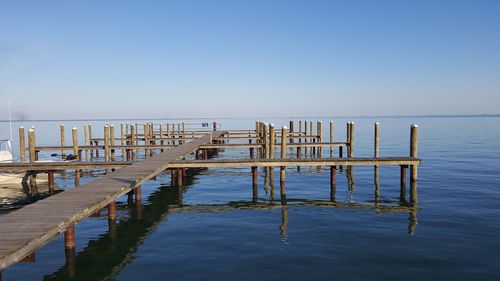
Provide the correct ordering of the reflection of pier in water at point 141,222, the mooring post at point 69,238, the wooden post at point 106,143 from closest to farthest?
the reflection of pier in water at point 141,222
the mooring post at point 69,238
the wooden post at point 106,143

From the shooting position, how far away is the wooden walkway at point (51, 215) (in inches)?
251

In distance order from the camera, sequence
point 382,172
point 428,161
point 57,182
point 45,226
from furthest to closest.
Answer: point 428,161, point 382,172, point 57,182, point 45,226

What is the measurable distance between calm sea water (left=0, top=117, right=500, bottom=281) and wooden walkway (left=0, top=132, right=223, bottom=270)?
1163 millimetres

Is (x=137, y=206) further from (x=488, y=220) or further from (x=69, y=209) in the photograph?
(x=488, y=220)

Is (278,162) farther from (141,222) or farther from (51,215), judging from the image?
(51,215)

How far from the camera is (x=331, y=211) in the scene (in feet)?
43.4

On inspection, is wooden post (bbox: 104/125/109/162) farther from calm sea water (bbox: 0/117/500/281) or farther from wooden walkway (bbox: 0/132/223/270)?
wooden walkway (bbox: 0/132/223/270)

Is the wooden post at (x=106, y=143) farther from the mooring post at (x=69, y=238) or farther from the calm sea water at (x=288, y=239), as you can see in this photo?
the mooring post at (x=69, y=238)

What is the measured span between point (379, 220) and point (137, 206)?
812cm

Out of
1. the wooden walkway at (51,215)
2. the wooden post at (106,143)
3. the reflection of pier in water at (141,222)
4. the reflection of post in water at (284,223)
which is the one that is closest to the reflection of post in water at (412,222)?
the reflection of pier in water at (141,222)

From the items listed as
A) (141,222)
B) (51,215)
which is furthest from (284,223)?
(51,215)

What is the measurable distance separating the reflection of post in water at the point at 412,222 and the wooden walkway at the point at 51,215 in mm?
8133

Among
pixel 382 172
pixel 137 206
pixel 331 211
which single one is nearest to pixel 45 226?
pixel 137 206

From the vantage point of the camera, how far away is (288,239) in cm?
1019
